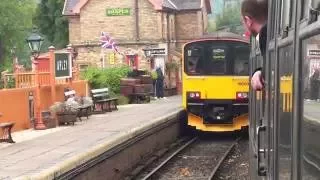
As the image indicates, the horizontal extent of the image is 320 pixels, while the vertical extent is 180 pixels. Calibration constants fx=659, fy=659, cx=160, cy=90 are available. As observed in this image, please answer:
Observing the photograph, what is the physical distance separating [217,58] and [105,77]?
886cm

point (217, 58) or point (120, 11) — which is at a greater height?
point (120, 11)

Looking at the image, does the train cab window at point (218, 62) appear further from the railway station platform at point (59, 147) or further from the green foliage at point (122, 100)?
the green foliage at point (122, 100)

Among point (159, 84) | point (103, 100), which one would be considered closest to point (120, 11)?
point (159, 84)

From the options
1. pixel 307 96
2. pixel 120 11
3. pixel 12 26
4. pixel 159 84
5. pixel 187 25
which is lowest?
pixel 159 84

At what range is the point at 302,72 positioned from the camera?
6.82 feet

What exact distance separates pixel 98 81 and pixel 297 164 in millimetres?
23494

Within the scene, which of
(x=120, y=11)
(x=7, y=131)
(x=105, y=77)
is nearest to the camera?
(x=7, y=131)

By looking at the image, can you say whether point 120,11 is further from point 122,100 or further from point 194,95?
point 194,95

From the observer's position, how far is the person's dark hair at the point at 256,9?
378 centimetres

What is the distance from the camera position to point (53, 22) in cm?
6531

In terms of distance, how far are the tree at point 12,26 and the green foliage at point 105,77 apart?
37.1 meters

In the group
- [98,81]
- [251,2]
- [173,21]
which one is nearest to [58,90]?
[98,81]

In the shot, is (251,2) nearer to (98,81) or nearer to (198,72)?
(198,72)

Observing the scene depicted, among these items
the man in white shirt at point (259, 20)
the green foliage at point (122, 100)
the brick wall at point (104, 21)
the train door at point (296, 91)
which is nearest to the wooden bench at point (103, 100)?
the green foliage at point (122, 100)
